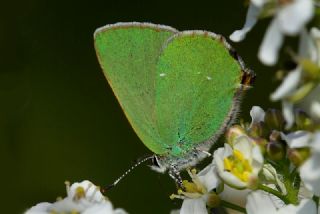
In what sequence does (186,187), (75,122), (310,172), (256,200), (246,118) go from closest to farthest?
(310,172)
(256,200)
(186,187)
(246,118)
(75,122)

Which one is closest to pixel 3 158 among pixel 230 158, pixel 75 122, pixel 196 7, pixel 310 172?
pixel 75 122

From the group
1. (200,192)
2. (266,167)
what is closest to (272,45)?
(266,167)

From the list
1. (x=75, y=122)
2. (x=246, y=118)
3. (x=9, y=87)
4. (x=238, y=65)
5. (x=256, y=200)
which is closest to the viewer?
(x=256, y=200)

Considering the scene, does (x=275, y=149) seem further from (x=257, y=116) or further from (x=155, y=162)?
(x=155, y=162)

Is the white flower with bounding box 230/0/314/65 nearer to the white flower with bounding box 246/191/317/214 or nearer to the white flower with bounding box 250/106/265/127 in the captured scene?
the white flower with bounding box 246/191/317/214

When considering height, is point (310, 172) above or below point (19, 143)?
above

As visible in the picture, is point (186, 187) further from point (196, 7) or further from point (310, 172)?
point (196, 7)

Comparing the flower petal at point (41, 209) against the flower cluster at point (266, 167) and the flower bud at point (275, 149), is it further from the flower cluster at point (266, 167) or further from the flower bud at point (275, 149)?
the flower bud at point (275, 149)
